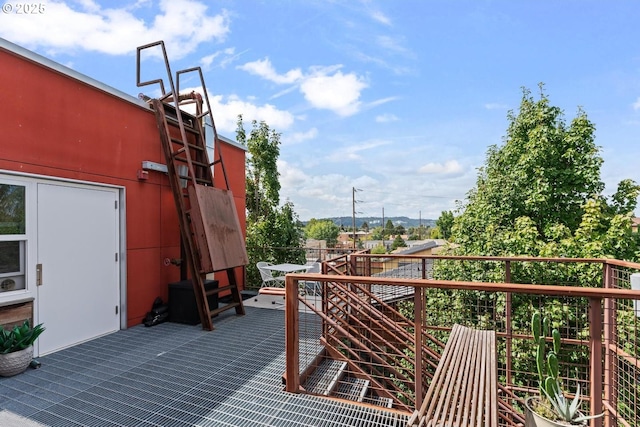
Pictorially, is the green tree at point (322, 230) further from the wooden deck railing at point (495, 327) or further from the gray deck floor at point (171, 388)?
the gray deck floor at point (171, 388)

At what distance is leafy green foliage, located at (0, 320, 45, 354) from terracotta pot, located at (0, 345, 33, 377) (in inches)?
1.8

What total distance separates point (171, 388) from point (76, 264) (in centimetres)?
223

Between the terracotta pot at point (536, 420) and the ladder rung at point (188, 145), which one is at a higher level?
the ladder rung at point (188, 145)

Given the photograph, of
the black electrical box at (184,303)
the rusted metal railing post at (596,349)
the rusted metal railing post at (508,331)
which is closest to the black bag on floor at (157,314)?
the black electrical box at (184,303)

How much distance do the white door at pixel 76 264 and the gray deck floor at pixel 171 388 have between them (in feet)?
0.88

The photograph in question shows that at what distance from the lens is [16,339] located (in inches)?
123

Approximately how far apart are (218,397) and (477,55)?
10.3 m

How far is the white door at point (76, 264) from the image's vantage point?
12.3 feet

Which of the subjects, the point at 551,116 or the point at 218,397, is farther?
the point at 551,116

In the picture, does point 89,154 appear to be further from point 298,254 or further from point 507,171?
point 507,171

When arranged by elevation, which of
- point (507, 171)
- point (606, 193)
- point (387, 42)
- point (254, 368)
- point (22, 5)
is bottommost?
point (254, 368)

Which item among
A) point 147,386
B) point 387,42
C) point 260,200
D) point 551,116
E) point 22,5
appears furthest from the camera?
point 260,200

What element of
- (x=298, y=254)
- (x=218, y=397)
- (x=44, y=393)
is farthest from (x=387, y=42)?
(x=44, y=393)

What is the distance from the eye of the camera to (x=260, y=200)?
37.8 feet
